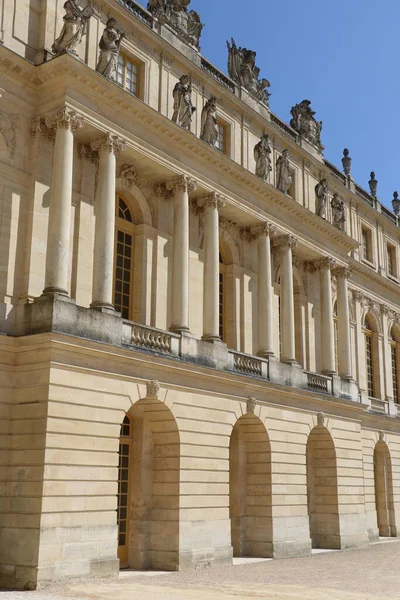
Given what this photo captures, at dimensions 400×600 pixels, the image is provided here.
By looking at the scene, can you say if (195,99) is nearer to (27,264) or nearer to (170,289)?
(170,289)

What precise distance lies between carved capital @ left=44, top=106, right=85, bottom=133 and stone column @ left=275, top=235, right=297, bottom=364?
12023 mm

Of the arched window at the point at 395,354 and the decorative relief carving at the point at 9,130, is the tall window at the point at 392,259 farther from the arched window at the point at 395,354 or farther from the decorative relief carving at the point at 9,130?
the decorative relief carving at the point at 9,130

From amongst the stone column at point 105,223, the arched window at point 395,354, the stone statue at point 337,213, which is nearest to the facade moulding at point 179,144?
the stone column at point 105,223

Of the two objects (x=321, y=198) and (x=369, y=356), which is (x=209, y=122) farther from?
(x=369, y=356)

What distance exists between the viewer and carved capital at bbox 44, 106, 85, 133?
21.2m

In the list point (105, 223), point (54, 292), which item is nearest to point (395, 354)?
point (105, 223)

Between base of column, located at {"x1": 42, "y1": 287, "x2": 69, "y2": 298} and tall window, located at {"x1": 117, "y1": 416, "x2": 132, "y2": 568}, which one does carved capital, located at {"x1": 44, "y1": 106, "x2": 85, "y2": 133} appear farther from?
tall window, located at {"x1": 117, "y1": 416, "x2": 132, "y2": 568}

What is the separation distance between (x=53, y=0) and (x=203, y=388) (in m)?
12.7

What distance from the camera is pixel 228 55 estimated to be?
1260 inches

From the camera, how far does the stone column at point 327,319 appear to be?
33.5 meters

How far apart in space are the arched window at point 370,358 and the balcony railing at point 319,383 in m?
9.18

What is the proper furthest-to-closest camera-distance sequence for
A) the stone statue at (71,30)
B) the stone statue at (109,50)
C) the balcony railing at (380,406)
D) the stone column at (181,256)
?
the balcony railing at (380,406) < the stone column at (181,256) < the stone statue at (109,50) < the stone statue at (71,30)

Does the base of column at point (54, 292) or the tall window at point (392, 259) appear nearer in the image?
the base of column at point (54, 292)

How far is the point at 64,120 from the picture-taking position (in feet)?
69.5
